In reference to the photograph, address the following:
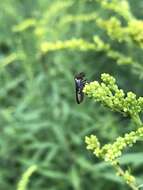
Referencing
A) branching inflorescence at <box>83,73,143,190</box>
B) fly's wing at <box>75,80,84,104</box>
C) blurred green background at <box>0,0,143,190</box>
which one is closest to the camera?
branching inflorescence at <box>83,73,143,190</box>

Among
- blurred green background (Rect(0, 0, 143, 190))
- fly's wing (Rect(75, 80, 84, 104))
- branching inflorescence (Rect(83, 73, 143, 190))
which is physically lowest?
branching inflorescence (Rect(83, 73, 143, 190))

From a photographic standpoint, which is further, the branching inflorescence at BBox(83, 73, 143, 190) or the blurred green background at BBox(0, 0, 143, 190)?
the blurred green background at BBox(0, 0, 143, 190)

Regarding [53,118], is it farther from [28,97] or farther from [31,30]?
[31,30]

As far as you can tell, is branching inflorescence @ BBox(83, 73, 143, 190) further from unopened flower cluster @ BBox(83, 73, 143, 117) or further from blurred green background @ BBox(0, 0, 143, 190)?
blurred green background @ BBox(0, 0, 143, 190)

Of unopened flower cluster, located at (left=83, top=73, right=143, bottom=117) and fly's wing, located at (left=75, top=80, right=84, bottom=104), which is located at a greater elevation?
fly's wing, located at (left=75, top=80, right=84, bottom=104)

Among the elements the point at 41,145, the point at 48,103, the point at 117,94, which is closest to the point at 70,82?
the point at 48,103

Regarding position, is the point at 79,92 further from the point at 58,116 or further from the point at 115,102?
the point at 58,116

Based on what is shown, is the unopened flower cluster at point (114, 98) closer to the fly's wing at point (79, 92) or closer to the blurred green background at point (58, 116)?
the fly's wing at point (79, 92)

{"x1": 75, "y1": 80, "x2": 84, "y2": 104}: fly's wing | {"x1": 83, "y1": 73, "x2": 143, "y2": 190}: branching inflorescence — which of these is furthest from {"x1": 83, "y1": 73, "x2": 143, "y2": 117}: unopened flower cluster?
{"x1": 75, "y1": 80, "x2": 84, "y2": 104}: fly's wing
